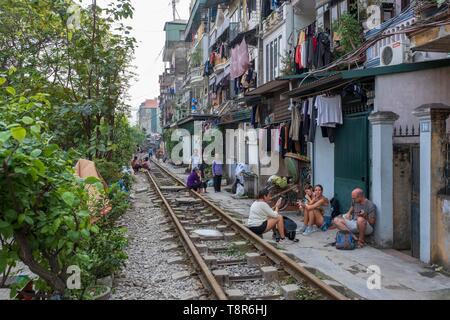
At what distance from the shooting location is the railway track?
647 cm

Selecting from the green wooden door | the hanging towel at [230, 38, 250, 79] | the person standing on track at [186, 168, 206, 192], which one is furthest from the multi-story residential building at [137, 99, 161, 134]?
the green wooden door

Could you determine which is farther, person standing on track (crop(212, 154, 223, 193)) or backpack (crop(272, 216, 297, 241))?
person standing on track (crop(212, 154, 223, 193))

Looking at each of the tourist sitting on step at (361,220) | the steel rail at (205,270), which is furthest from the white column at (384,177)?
the steel rail at (205,270)

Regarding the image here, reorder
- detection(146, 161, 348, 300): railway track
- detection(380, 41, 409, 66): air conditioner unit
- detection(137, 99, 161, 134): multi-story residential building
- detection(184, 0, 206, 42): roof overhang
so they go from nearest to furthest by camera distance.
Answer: detection(146, 161, 348, 300): railway track → detection(380, 41, 409, 66): air conditioner unit → detection(184, 0, 206, 42): roof overhang → detection(137, 99, 161, 134): multi-story residential building

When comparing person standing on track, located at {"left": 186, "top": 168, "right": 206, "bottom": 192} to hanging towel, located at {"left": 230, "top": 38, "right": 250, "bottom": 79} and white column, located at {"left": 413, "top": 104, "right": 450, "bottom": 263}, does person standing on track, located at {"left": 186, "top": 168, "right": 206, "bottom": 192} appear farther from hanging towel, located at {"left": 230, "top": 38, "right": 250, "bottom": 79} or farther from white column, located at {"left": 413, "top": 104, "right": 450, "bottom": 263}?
white column, located at {"left": 413, "top": 104, "right": 450, "bottom": 263}

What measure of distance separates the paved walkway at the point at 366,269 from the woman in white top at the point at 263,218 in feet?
1.73

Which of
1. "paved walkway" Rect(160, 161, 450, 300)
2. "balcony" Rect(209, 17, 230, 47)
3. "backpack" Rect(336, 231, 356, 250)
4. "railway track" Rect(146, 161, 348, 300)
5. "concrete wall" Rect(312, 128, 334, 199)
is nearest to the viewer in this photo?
"railway track" Rect(146, 161, 348, 300)

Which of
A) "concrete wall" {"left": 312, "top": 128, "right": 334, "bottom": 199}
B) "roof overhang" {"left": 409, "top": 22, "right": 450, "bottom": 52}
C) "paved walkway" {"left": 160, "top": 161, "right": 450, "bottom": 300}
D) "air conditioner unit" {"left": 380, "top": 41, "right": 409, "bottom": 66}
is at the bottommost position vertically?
"paved walkway" {"left": 160, "top": 161, "right": 450, "bottom": 300}

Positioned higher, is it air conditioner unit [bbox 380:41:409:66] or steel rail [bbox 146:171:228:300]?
air conditioner unit [bbox 380:41:409:66]

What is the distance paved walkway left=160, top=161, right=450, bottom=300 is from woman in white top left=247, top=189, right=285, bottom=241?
0.53 metres

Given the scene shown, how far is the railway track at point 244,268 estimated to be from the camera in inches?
255

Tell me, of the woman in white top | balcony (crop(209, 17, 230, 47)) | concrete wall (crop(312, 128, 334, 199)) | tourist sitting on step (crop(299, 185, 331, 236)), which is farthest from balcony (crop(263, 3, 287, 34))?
the woman in white top

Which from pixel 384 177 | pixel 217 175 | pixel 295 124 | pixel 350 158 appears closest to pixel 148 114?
pixel 217 175

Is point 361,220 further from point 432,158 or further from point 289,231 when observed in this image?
point 432,158
